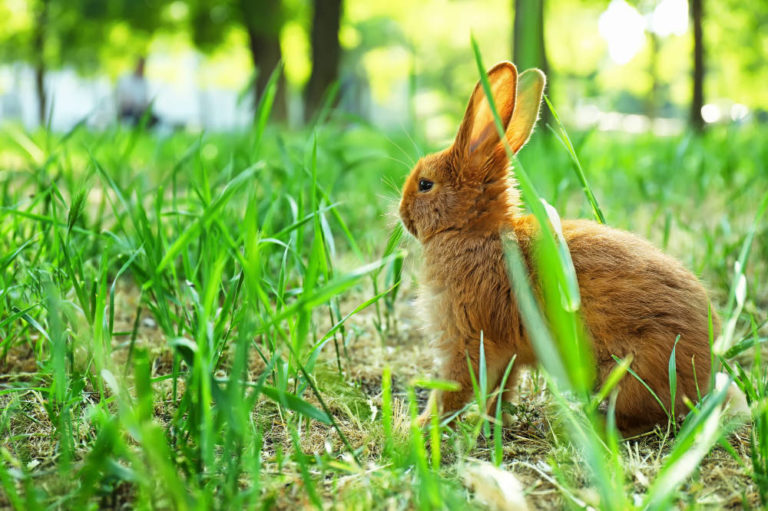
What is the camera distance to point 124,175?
4.34 meters

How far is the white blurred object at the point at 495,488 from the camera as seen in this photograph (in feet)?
4.19

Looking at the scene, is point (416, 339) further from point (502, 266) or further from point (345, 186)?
point (345, 186)

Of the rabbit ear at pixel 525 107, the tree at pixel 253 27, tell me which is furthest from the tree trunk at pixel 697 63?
the rabbit ear at pixel 525 107

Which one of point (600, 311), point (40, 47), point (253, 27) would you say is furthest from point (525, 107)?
point (40, 47)

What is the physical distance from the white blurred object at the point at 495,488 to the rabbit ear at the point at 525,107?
102 centimetres

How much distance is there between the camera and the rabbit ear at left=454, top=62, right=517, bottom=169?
6.21ft

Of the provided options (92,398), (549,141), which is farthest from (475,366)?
(549,141)

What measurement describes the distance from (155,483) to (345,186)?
3191 millimetres

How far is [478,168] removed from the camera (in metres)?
2.03

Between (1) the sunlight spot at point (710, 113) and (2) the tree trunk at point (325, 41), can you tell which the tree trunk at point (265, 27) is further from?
(1) the sunlight spot at point (710, 113)

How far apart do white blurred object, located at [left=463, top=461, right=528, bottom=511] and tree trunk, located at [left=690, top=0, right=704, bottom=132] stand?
12.6 metres

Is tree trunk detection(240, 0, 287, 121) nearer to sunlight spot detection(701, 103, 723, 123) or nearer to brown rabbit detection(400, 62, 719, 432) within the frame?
sunlight spot detection(701, 103, 723, 123)

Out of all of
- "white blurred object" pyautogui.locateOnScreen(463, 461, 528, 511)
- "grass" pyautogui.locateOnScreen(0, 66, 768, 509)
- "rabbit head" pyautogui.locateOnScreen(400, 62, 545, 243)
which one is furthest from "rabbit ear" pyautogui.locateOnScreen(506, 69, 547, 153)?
"white blurred object" pyautogui.locateOnScreen(463, 461, 528, 511)

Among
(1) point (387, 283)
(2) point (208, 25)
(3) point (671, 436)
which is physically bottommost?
(3) point (671, 436)
